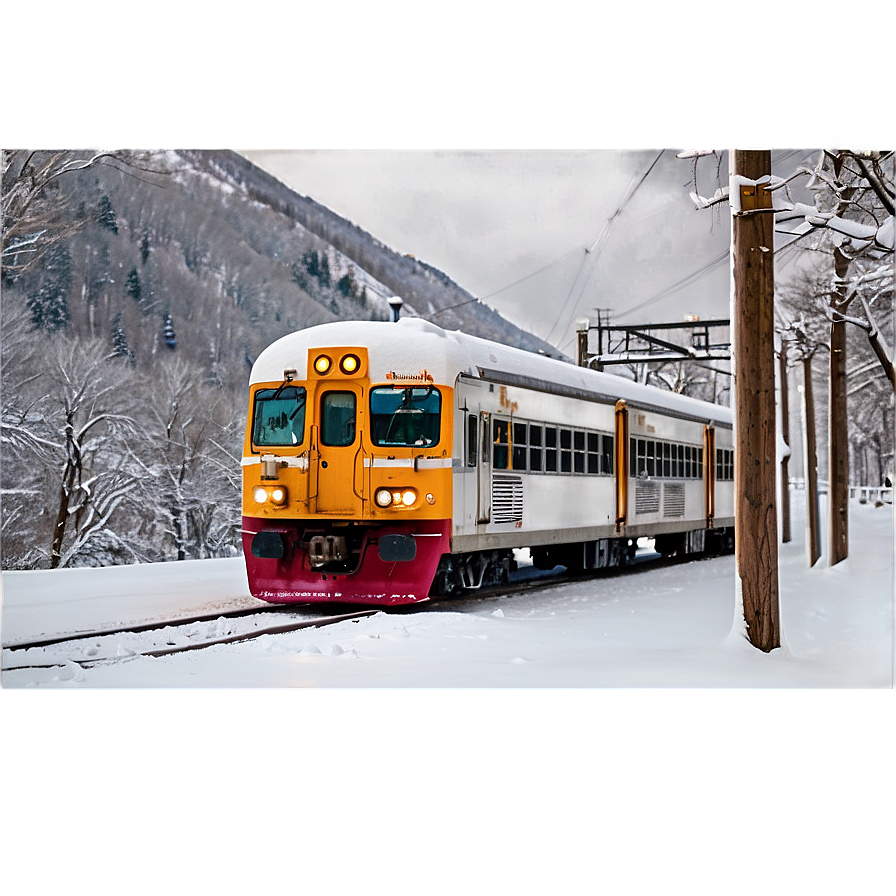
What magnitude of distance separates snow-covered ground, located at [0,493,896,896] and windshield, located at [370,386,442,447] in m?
1.70

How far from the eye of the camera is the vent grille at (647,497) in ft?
52.4

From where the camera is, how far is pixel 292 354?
11109 mm

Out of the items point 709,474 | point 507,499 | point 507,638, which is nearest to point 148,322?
point 709,474

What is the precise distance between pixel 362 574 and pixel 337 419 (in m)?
1.49

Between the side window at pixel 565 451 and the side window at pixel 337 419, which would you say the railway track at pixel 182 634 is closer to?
the side window at pixel 337 419

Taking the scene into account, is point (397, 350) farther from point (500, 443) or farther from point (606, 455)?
point (606, 455)

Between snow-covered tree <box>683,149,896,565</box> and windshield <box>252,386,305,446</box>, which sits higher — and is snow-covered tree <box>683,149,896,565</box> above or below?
above

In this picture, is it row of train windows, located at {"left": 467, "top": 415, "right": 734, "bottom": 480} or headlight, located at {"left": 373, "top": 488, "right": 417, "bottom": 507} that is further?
row of train windows, located at {"left": 467, "top": 415, "right": 734, "bottom": 480}

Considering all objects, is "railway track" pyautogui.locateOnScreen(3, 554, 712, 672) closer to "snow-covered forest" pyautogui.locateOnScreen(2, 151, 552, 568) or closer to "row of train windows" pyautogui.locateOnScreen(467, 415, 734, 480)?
"row of train windows" pyautogui.locateOnScreen(467, 415, 734, 480)

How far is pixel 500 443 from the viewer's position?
11.8 meters

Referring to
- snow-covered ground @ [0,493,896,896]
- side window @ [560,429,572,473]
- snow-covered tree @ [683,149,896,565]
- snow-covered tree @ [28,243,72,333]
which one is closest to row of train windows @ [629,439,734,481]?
side window @ [560,429,572,473]

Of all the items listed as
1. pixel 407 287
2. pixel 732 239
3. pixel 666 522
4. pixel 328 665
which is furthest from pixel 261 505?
pixel 407 287

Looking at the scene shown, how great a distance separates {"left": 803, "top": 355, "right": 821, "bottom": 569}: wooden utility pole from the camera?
18.2 metres

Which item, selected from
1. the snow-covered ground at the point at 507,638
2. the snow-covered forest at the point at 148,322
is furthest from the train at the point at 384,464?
the snow-covered forest at the point at 148,322
